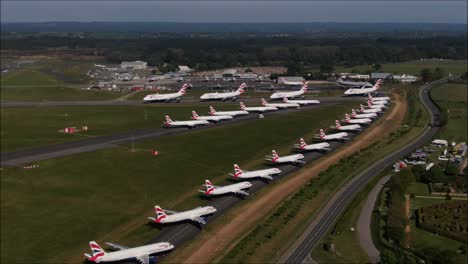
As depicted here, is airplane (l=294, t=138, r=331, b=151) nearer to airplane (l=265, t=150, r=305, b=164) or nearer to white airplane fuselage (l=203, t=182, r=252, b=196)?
airplane (l=265, t=150, r=305, b=164)

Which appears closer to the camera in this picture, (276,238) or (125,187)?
(276,238)

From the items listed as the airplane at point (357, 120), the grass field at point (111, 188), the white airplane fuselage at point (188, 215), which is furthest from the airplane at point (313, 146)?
the white airplane fuselage at point (188, 215)

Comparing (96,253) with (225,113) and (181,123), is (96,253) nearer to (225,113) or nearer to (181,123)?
(181,123)

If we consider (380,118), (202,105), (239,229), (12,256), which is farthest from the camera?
(202,105)

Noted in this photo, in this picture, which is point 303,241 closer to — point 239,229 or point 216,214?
point 239,229

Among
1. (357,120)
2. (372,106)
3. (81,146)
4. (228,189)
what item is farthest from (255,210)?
(372,106)

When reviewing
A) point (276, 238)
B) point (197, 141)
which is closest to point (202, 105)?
point (197, 141)
